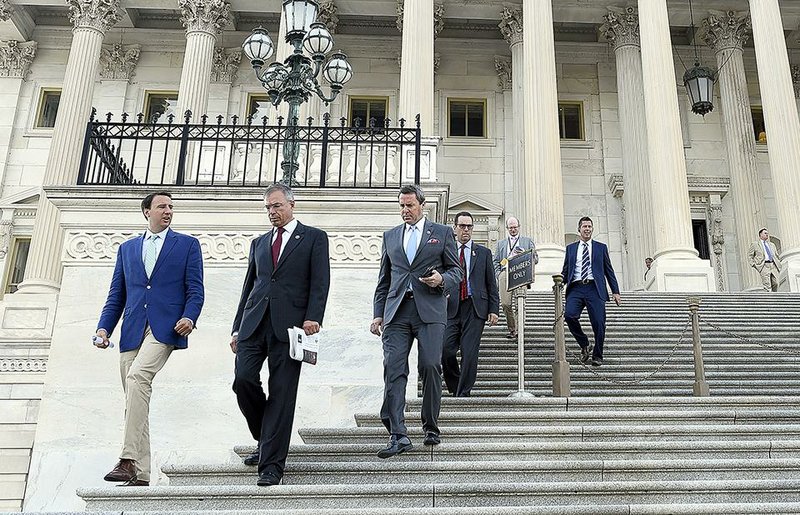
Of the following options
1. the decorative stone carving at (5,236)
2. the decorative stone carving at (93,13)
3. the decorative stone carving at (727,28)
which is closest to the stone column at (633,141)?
the decorative stone carving at (727,28)

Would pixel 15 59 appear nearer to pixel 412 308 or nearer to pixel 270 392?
pixel 412 308

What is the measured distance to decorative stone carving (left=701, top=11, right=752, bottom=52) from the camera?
1003 inches

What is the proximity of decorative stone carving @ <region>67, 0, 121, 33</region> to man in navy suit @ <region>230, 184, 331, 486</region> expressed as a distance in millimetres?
21636

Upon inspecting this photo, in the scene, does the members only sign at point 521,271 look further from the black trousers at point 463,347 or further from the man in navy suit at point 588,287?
the man in navy suit at point 588,287

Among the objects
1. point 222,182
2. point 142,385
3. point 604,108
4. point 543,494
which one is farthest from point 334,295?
point 604,108

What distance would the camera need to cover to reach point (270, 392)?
5.35m

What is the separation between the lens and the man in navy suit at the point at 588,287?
31.6 feet

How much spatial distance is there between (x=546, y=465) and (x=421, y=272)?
171cm

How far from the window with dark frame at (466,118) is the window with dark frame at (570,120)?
106 inches

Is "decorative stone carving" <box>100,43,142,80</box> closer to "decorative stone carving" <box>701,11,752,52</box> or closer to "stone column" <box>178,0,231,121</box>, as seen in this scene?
"stone column" <box>178,0,231,121</box>

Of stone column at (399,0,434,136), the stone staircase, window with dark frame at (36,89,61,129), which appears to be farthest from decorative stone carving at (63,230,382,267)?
window with dark frame at (36,89,61,129)

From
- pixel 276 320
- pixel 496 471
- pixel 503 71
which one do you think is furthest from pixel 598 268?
pixel 503 71

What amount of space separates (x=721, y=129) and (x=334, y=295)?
22.1 metres

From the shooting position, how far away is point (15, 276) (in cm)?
2547
